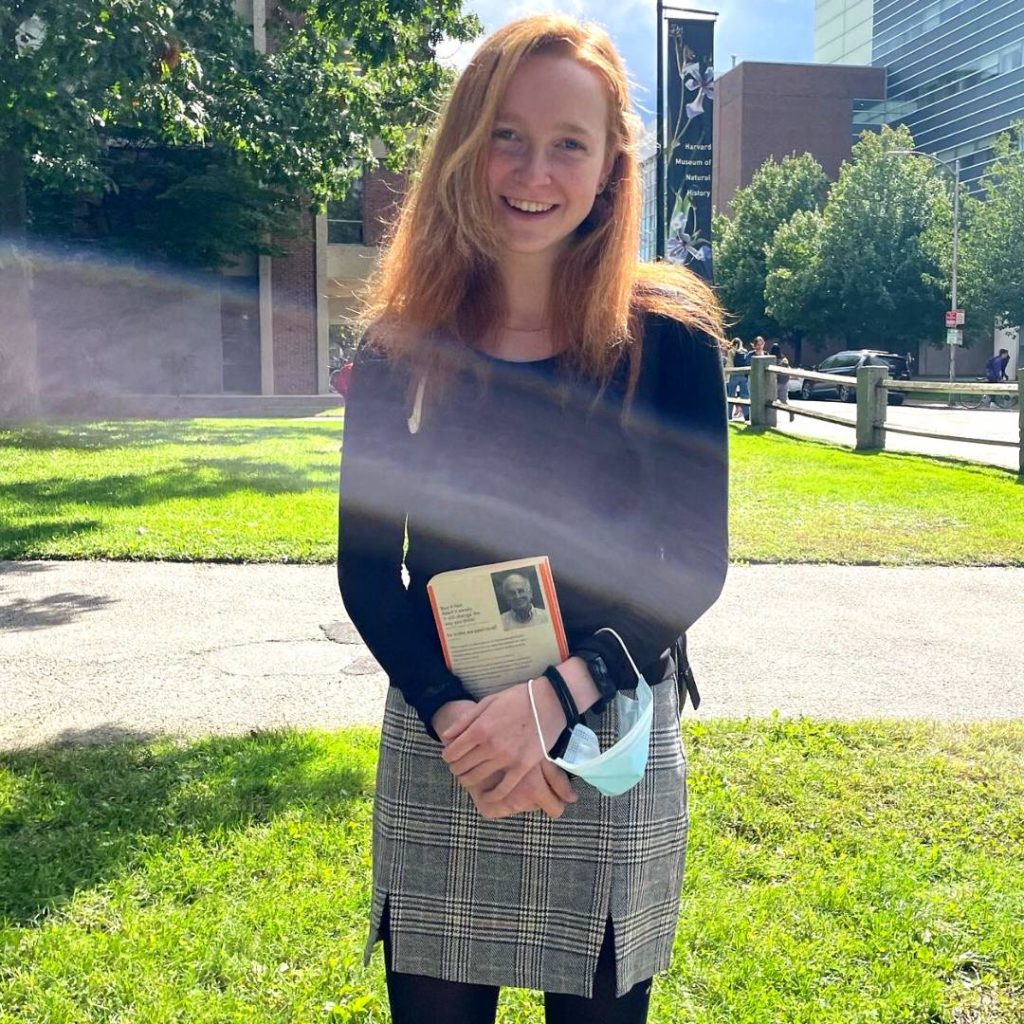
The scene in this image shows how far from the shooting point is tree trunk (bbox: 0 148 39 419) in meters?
18.4

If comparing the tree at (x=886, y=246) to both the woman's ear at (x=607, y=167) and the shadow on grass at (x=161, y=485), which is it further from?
the woman's ear at (x=607, y=167)

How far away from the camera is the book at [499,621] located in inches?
58.1

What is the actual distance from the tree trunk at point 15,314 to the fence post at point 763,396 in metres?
12.9

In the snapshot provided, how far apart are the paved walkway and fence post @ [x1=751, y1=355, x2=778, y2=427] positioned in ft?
40.2

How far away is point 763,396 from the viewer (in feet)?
63.3

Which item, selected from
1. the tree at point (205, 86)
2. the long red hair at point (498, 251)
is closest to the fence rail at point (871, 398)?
the tree at point (205, 86)

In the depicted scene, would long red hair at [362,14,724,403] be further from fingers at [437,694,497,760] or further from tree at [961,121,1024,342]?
tree at [961,121,1024,342]

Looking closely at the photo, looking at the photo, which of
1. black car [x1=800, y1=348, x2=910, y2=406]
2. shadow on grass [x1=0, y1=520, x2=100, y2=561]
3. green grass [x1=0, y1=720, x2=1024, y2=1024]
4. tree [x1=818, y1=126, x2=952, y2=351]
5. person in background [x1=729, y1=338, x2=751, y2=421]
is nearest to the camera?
green grass [x1=0, y1=720, x2=1024, y2=1024]

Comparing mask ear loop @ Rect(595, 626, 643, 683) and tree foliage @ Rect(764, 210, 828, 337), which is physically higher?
tree foliage @ Rect(764, 210, 828, 337)

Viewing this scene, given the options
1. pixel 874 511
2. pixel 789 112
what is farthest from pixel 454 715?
pixel 789 112

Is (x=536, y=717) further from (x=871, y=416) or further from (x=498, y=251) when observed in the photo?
(x=871, y=416)

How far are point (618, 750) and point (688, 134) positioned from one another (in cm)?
1983

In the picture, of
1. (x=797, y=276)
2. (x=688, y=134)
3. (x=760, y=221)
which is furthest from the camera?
(x=760, y=221)

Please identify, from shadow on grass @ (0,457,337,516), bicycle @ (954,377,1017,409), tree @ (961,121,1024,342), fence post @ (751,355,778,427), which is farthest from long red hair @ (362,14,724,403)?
tree @ (961,121,1024,342)
